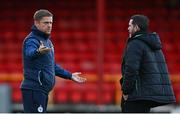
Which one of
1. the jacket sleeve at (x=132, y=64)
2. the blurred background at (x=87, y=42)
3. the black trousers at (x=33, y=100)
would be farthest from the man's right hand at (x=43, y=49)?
the blurred background at (x=87, y=42)

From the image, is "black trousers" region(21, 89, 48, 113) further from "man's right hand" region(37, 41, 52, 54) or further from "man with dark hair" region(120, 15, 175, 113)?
"man with dark hair" region(120, 15, 175, 113)

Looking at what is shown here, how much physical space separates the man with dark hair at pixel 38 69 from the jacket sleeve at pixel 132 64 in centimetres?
75

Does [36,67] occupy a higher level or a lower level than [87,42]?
lower

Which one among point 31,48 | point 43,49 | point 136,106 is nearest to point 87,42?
point 136,106

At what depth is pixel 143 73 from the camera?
711cm

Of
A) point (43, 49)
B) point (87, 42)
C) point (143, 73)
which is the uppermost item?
point (87, 42)

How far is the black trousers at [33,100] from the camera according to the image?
23.4ft

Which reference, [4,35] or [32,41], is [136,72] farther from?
[4,35]

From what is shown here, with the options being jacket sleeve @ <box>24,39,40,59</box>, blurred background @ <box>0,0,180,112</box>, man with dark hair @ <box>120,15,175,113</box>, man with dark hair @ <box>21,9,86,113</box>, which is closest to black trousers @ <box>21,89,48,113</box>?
man with dark hair @ <box>21,9,86,113</box>

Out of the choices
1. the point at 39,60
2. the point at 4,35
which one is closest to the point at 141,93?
the point at 39,60

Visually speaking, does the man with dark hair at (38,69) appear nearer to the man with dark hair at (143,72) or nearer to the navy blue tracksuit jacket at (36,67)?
the navy blue tracksuit jacket at (36,67)

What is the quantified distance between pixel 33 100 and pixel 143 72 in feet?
3.69

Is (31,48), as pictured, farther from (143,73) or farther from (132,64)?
(143,73)

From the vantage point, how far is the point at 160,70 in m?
7.18
